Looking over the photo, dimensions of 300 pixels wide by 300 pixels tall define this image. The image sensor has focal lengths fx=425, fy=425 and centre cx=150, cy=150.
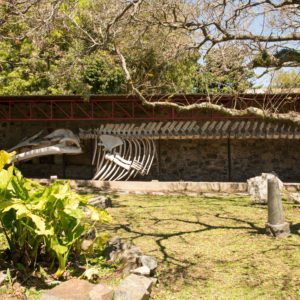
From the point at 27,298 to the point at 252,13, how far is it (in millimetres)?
6451

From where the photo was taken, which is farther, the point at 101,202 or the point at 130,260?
the point at 101,202

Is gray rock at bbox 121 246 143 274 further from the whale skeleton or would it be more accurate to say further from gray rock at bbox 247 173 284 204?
the whale skeleton

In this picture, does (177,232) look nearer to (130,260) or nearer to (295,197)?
(130,260)

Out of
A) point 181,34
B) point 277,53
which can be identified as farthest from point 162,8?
point 277,53

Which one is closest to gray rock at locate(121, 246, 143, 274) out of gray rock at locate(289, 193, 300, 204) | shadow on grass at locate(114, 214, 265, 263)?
shadow on grass at locate(114, 214, 265, 263)

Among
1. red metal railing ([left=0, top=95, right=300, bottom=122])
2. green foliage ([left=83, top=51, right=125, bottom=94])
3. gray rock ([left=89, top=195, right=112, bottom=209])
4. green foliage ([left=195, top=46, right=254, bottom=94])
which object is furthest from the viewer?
green foliage ([left=83, top=51, right=125, bottom=94])

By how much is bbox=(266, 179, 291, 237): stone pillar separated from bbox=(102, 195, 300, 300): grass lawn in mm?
174

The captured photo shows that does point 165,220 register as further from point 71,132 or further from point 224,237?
point 71,132

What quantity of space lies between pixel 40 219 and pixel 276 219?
4.48 metres

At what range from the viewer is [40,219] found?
16.9 feet

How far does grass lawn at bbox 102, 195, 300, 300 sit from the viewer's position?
5.33 metres

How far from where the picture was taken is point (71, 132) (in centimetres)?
1576

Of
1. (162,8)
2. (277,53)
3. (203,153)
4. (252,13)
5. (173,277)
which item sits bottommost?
(173,277)

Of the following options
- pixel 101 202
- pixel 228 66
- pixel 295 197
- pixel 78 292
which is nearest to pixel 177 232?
pixel 101 202
